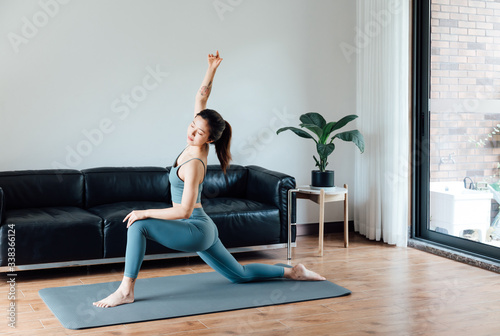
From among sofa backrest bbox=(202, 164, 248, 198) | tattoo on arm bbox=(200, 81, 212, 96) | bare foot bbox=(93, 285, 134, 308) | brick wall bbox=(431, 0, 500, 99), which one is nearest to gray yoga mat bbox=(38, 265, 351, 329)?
bare foot bbox=(93, 285, 134, 308)

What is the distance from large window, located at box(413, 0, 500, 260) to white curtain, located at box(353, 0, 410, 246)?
19cm

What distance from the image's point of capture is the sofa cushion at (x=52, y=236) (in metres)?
4.01

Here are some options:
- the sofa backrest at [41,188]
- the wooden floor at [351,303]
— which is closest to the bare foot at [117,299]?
the wooden floor at [351,303]

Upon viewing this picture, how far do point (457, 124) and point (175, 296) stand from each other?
9.27 ft

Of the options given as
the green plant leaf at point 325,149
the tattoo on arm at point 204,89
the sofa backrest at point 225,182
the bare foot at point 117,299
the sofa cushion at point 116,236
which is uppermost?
the tattoo on arm at point 204,89

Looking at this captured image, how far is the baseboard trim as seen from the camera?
19.0 feet

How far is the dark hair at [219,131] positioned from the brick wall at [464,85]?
2.32 metres

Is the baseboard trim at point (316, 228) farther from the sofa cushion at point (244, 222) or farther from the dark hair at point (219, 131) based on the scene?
the dark hair at point (219, 131)

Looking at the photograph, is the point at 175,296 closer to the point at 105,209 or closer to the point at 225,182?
the point at 105,209

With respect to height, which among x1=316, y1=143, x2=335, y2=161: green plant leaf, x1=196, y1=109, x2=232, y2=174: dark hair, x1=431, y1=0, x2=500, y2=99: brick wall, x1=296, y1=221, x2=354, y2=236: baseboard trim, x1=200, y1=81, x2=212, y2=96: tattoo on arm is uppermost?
x1=431, y1=0, x2=500, y2=99: brick wall

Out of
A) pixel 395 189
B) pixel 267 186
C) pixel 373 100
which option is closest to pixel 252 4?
pixel 373 100

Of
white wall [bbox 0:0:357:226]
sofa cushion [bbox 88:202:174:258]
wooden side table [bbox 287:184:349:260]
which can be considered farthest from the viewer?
white wall [bbox 0:0:357:226]

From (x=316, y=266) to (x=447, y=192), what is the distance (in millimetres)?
1469

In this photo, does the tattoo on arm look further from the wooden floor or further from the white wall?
the white wall
